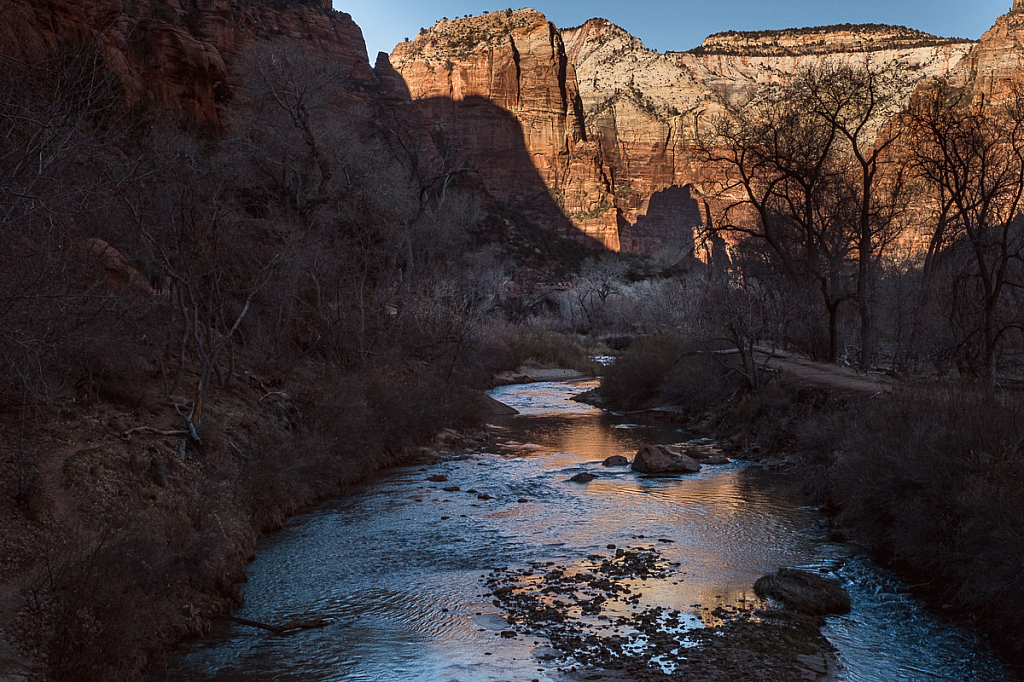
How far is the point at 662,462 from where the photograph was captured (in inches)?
642

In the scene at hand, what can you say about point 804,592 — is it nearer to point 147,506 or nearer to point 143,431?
point 147,506

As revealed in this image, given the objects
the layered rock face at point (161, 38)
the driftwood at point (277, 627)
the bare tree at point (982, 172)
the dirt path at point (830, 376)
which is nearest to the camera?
the driftwood at point (277, 627)

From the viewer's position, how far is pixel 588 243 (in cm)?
9656

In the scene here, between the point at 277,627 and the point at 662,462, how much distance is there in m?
10.0

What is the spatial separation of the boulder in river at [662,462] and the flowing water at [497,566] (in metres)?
0.36

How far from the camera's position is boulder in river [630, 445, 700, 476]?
16.2 meters

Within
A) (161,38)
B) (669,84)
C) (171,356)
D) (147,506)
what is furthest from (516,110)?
(147,506)

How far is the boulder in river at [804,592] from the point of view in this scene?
8641 millimetres

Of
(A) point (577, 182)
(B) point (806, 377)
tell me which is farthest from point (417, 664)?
(A) point (577, 182)

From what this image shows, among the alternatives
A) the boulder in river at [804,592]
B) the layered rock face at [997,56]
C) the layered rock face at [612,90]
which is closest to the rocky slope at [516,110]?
the layered rock face at [612,90]

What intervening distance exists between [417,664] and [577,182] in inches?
3882

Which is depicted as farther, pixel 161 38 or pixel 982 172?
pixel 161 38

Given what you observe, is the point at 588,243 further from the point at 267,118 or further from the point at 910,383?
the point at 910,383

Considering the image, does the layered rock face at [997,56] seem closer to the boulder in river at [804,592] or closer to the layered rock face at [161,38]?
the layered rock face at [161,38]
